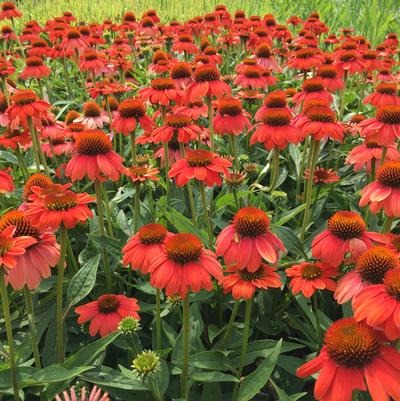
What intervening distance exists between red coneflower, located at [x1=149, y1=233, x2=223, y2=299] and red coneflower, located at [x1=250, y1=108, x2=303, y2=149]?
1.03 m

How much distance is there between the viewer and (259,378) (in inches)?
59.2

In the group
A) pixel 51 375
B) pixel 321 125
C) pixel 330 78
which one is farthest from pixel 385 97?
pixel 51 375

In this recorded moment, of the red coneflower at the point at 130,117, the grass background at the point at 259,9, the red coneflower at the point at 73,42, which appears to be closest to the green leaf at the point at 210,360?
the red coneflower at the point at 130,117

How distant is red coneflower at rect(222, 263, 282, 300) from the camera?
147 cm

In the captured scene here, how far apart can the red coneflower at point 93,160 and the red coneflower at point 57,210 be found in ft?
0.83

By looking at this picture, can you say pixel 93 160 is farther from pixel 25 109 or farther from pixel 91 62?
pixel 91 62

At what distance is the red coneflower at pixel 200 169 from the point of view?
1892 mm

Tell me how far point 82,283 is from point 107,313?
0.17 metres

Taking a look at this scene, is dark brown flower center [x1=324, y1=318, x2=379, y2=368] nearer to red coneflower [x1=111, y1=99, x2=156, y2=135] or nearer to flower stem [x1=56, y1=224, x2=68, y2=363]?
flower stem [x1=56, y1=224, x2=68, y2=363]

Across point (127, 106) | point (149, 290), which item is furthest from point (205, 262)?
point (127, 106)

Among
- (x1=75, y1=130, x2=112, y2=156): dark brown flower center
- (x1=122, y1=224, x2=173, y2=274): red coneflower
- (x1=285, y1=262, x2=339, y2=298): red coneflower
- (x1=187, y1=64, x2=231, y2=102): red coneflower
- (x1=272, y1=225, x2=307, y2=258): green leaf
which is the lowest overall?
(x1=272, y1=225, x2=307, y2=258): green leaf

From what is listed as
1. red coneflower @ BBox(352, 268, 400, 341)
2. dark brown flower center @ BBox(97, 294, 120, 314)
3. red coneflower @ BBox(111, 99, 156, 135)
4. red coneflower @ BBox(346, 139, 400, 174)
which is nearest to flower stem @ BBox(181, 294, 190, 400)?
dark brown flower center @ BBox(97, 294, 120, 314)

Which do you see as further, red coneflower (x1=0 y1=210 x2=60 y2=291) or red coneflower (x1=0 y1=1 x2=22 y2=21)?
red coneflower (x1=0 y1=1 x2=22 y2=21)

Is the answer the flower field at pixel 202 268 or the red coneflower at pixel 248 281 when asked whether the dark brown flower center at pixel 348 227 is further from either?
the red coneflower at pixel 248 281
